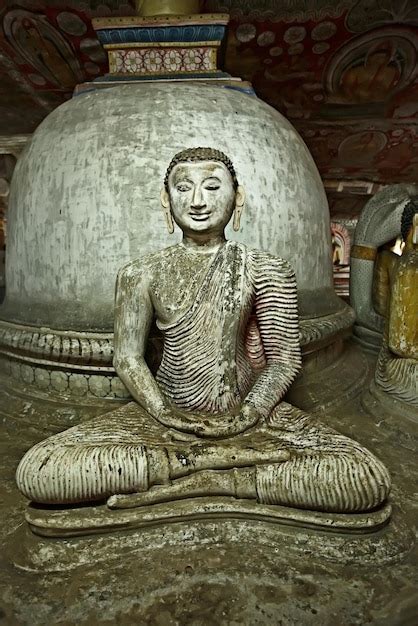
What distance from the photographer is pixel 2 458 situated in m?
2.32

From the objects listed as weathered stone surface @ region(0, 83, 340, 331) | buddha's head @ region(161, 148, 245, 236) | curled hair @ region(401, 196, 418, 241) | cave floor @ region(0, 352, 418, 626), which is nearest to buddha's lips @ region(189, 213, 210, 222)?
buddha's head @ region(161, 148, 245, 236)

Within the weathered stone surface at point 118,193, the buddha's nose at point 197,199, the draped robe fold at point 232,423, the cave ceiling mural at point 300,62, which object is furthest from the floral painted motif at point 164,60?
the draped robe fold at point 232,423

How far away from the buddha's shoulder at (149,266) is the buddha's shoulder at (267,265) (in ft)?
1.16

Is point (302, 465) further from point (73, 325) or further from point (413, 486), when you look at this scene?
point (73, 325)

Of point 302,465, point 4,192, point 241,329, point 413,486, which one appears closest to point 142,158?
point 241,329

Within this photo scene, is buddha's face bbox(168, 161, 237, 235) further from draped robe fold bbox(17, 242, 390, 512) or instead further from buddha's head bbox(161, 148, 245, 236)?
draped robe fold bbox(17, 242, 390, 512)

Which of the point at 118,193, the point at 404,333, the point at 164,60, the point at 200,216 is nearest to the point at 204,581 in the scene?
the point at 200,216

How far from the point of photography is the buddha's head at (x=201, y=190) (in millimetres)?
1985

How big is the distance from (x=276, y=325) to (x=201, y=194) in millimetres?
666

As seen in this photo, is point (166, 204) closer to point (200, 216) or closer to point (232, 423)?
point (200, 216)

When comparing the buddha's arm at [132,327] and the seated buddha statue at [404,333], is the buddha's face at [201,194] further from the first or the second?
the seated buddha statue at [404,333]

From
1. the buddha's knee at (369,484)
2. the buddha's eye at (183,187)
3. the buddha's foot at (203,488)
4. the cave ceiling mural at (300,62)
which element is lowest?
the buddha's foot at (203,488)

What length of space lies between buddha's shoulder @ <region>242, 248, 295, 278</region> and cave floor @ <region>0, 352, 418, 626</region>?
3.39 feet

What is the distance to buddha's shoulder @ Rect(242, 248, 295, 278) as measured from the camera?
2047 mm
